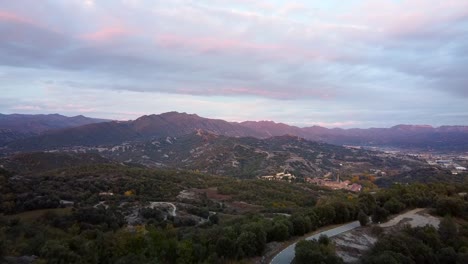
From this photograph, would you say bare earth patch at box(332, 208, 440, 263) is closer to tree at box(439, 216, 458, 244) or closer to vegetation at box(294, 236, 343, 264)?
tree at box(439, 216, 458, 244)

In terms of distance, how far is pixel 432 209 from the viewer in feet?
176

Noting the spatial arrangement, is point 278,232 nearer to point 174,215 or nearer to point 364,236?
point 364,236

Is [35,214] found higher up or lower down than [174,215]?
higher up

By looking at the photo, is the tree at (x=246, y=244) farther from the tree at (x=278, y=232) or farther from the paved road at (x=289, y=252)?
the tree at (x=278, y=232)

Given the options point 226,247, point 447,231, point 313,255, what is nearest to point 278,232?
point 226,247

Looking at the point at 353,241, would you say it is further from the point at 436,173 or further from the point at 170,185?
the point at 436,173

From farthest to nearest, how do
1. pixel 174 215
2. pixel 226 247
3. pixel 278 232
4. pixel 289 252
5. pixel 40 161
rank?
pixel 40 161 → pixel 174 215 → pixel 278 232 → pixel 289 252 → pixel 226 247

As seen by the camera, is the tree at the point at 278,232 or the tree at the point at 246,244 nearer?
the tree at the point at 246,244

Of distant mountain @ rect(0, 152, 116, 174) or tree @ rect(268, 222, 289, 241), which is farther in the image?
distant mountain @ rect(0, 152, 116, 174)

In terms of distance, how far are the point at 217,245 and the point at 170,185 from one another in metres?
59.8

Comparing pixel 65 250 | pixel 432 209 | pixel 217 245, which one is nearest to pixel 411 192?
pixel 432 209

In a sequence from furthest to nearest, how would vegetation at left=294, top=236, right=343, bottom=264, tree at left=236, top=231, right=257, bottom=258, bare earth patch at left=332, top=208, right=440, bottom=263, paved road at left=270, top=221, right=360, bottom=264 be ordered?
bare earth patch at left=332, top=208, right=440, bottom=263 → tree at left=236, top=231, right=257, bottom=258 → paved road at left=270, top=221, right=360, bottom=264 → vegetation at left=294, top=236, right=343, bottom=264

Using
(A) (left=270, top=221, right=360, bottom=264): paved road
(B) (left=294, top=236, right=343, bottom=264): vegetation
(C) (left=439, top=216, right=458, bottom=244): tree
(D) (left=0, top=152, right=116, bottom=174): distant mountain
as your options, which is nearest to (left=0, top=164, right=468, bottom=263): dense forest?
(B) (left=294, top=236, right=343, bottom=264): vegetation

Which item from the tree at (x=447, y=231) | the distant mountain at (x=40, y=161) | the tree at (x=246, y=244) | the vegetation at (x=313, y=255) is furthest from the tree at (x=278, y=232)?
the distant mountain at (x=40, y=161)
